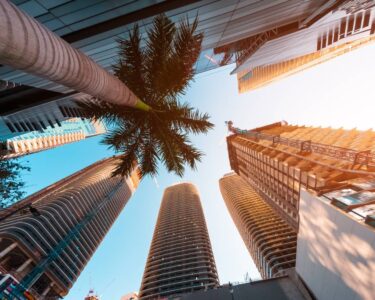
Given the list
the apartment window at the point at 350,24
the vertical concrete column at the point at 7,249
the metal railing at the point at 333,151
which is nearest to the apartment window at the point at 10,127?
the metal railing at the point at 333,151

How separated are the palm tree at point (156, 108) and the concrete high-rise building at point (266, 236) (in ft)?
161

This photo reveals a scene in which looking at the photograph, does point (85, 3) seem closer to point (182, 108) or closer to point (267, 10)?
point (182, 108)

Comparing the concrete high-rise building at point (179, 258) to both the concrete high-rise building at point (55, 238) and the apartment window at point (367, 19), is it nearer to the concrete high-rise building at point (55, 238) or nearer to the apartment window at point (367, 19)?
the concrete high-rise building at point (55, 238)

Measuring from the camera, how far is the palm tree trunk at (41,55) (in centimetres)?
306

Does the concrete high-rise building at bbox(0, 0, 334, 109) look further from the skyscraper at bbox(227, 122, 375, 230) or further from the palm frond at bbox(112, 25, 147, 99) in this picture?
the skyscraper at bbox(227, 122, 375, 230)

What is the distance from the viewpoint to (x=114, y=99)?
295 inches

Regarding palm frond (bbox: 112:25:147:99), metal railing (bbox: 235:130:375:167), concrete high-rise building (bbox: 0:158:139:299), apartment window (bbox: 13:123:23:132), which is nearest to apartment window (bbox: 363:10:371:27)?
metal railing (bbox: 235:130:375:167)

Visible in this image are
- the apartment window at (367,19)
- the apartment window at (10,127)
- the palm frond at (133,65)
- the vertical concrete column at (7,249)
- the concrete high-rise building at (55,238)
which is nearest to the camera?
the palm frond at (133,65)

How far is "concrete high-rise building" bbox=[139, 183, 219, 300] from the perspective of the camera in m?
81.1

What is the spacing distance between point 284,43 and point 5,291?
65.7m

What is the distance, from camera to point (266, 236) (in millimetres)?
78438

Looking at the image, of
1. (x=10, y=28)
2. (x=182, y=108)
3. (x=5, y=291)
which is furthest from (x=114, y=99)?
(x=5, y=291)

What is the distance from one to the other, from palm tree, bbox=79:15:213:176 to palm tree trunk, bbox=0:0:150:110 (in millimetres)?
4394

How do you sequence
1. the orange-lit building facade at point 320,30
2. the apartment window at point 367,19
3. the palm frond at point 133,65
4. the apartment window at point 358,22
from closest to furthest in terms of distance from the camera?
the palm frond at point 133,65 → the orange-lit building facade at point 320,30 → the apartment window at point 367,19 → the apartment window at point 358,22
